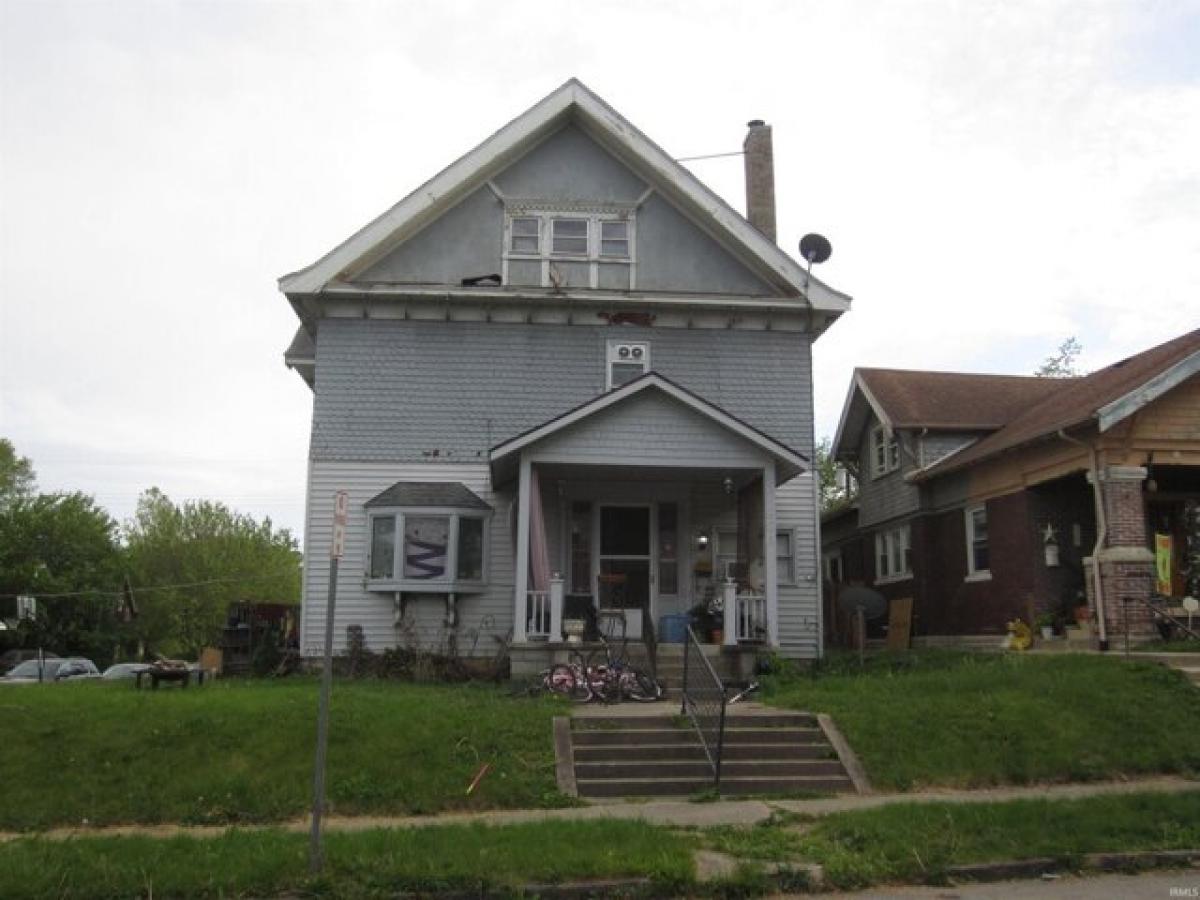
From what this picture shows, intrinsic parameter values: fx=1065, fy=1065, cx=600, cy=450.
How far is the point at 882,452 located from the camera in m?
26.2

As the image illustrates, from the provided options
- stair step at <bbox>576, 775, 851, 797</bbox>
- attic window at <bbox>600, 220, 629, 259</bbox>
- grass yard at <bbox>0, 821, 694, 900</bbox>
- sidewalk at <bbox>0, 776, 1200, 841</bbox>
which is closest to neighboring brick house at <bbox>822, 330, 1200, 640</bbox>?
sidewalk at <bbox>0, 776, 1200, 841</bbox>

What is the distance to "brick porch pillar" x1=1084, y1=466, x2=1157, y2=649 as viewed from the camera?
637 inches

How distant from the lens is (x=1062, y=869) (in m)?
7.64

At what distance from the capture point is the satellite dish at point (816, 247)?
67.8ft

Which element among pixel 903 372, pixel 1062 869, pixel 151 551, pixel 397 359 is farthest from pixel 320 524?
pixel 151 551

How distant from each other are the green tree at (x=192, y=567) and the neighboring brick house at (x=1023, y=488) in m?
40.2

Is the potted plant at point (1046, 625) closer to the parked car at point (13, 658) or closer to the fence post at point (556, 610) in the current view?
the fence post at point (556, 610)

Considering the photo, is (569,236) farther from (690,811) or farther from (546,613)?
(690,811)

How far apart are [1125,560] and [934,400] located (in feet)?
29.3

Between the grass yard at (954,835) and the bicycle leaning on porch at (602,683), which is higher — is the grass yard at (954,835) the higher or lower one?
the lower one

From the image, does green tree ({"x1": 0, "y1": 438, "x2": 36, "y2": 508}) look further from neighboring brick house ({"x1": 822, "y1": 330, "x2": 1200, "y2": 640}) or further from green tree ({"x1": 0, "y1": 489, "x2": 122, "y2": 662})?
neighboring brick house ({"x1": 822, "y1": 330, "x2": 1200, "y2": 640})

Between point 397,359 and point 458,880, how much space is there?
12.7m

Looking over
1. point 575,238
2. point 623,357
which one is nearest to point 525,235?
point 575,238

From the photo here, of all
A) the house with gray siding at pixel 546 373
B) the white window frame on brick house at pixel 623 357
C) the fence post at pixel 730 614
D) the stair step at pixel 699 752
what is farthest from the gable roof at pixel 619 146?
the stair step at pixel 699 752
